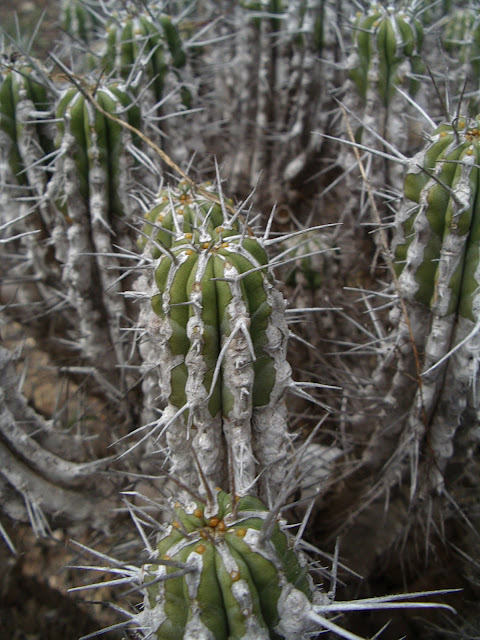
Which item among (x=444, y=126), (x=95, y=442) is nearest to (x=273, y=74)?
(x=444, y=126)

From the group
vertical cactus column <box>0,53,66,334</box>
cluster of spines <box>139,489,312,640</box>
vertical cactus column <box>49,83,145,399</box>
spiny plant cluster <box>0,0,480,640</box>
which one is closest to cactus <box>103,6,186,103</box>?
spiny plant cluster <box>0,0,480,640</box>

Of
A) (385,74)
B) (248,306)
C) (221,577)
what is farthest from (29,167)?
(221,577)

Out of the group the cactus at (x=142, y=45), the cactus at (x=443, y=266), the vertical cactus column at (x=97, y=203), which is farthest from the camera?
the cactus at (x=142, y=45)

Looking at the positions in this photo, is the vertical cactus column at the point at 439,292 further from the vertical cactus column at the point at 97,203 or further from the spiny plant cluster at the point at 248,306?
the vertical cactus column at the point at 97,203

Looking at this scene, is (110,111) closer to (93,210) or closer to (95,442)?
(93,210)

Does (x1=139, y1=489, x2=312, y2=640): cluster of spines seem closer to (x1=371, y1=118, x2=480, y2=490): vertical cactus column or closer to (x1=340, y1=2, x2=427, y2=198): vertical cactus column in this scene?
(x1=371, y1=118, x2=480, y2=490): vertical cactus column

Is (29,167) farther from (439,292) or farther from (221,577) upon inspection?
(221,577)

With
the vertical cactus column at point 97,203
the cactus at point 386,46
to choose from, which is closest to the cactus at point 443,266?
the cactus at point 386,46
